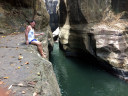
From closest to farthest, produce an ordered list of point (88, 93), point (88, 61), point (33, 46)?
point (33, 46)
point (88, 93)
point (88, 61)

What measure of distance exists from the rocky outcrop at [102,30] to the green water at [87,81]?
1.01 m

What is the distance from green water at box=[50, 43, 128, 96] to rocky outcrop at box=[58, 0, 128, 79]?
3.32 feet

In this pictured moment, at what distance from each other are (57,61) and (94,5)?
6776 mm

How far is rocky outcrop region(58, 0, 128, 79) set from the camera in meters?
10.5

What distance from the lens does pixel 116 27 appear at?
36.3ft

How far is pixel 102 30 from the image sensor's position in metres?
11.1

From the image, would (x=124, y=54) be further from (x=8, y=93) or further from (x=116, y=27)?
(x=8, y=93)

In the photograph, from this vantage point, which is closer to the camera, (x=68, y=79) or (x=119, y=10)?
(x=68, y=79)

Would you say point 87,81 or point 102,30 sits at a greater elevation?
point 102,30

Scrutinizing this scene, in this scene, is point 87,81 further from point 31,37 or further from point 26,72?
point 26,72

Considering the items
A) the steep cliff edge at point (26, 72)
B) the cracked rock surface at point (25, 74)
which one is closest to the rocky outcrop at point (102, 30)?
the steep cliff edge at point (26, 72)

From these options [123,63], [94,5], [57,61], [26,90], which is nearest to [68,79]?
[123,63]

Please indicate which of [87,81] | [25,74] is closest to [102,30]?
[87,81]

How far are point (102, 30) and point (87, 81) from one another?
396cm
